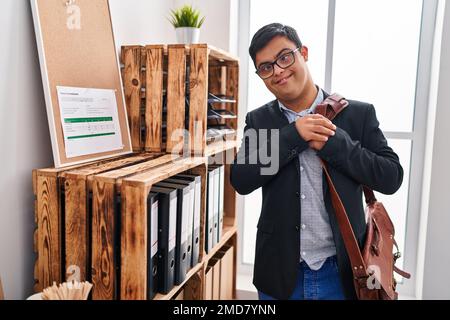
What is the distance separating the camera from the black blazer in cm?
106

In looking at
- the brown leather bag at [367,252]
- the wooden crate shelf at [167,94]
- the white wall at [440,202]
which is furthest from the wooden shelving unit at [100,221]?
the white wall at [440,202]

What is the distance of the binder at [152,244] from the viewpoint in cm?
100

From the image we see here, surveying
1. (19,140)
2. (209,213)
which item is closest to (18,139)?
(19,140)

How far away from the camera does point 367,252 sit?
109cm

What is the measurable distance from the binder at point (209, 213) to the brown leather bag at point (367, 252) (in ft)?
1.81

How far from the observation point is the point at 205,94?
1355 millimetres

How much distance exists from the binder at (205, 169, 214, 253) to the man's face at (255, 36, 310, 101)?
542 millimetres

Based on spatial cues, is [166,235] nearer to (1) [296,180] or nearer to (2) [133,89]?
(1) [296,180]

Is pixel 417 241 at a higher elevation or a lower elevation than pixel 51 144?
lower

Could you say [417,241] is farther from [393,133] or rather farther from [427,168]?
[393,133]

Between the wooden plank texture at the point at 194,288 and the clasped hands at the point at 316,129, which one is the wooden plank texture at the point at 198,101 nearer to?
the clasped hands at the point at 316,129

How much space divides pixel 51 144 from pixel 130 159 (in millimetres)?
273

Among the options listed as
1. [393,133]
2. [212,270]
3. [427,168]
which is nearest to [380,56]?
[393,133]

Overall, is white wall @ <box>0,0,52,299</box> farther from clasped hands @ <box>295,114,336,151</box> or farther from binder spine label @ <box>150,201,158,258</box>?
clasped hands @ <box>295,114,336,151</box>
